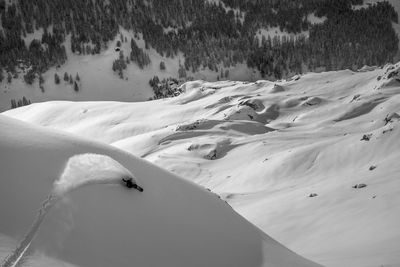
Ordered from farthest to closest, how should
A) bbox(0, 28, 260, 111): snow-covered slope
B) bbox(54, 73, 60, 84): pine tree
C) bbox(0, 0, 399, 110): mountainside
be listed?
bbox(0, 0, 399, 110): mountainside, bbox(54, 73, 60, 84): pine tree, bbox(0, 28, 260, 111): snow-covered slope

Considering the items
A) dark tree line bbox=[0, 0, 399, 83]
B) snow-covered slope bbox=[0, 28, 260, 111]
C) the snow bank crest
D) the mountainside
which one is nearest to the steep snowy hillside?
the snow bank crest

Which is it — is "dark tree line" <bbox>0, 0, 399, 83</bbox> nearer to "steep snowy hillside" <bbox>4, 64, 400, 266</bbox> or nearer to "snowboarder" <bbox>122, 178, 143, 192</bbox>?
"steep snowy hillside" <bbox>4, 64, 400, 266</bbox>

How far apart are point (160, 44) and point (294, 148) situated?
59.0 meters

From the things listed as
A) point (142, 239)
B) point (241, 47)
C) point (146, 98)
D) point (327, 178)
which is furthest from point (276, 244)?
point (241, 47)

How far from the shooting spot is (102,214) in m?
3.81

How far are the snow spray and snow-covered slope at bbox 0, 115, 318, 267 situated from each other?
0.4 inches

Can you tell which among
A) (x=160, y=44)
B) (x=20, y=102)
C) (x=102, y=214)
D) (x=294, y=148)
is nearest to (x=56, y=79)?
(x=20, y=102)

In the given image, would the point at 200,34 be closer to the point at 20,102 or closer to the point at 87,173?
the point at 20,102

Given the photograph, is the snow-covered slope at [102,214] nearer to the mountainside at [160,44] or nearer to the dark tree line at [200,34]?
the mountainside at [160,44]

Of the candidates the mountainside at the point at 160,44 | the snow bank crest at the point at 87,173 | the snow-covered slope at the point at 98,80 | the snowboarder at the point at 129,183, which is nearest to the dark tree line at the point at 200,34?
the mountainside at the point at 160,44

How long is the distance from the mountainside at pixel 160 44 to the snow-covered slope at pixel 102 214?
59.3 m

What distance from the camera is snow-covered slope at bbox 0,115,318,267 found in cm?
333

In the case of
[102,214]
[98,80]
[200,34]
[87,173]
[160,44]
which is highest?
[87,173]

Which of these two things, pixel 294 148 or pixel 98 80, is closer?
pixel 294 148
